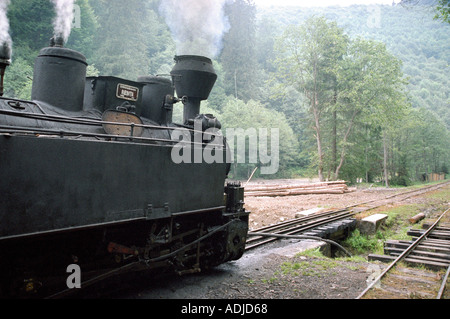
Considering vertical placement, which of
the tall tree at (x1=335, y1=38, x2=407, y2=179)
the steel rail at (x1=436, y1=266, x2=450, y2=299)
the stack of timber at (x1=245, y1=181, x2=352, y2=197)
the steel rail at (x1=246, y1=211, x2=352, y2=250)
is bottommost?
the steel rail at (x1=436, y1=266, x2=450, y2=299)

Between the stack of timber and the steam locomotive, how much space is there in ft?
43.7

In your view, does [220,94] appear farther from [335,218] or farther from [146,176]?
[146,176]

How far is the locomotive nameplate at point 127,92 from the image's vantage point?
198 inches

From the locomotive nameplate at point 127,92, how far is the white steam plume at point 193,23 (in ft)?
17.2

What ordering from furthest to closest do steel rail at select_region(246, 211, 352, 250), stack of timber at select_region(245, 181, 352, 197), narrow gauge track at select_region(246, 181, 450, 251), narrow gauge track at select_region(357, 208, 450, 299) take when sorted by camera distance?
stack of timber at select_region(245, 181, 352, 197) → narrow gauge track at select_region(246, 181, 450, 251) → steel rail at select_region(246, 211, 352, 250) → narrow gauge track at select_region(357, 208, 450, 299)

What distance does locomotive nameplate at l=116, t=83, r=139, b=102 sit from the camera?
5039mm

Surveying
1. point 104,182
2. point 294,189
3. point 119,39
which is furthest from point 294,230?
point 119,39

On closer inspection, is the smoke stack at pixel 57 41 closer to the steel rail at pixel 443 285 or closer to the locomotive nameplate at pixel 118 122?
the locomotive nameplate at pixel 118 122

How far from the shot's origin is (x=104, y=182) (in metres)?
3.85

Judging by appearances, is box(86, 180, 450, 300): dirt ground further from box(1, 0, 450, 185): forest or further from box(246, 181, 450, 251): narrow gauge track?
box(1, 0, 450, 185): forest

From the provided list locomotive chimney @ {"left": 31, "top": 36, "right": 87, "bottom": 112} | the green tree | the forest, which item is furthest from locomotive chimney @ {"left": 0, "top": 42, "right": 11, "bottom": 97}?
the green tree

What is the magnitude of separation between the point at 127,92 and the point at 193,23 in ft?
19.5

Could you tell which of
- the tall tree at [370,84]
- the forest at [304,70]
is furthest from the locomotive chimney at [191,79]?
the tall tree at [370,84]

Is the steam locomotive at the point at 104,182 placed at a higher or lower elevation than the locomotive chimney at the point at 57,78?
lower
